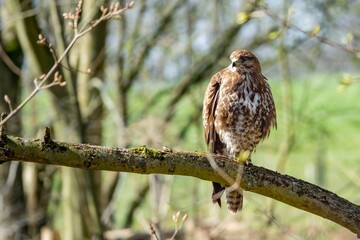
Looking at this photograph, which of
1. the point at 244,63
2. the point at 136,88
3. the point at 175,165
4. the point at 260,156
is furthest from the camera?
the point at 260,156

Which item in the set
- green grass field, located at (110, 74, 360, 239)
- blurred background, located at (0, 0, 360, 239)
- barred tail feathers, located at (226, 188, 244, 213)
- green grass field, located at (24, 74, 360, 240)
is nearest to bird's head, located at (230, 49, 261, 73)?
barred tail feathers, located at (226, 188, 244, 213)

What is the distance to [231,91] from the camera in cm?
510

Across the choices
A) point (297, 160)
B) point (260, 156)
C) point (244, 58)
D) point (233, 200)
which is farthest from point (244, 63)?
point (297, 160)

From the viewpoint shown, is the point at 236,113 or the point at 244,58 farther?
the point at 244,58

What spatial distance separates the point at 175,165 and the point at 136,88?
20.0 ft

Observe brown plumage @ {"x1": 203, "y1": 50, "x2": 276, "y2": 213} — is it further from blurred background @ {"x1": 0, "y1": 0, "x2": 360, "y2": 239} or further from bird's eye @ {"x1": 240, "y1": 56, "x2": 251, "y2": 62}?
blurred background @ {"x1": 0, "y1": 0, "x2": 360, "y2": 239}

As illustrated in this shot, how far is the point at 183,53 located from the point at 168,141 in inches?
75.7

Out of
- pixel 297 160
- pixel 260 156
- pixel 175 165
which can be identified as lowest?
pixel 175 165

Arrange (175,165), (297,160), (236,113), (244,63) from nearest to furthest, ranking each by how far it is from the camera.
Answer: (175,165) → (236,113) → (244,63) → (297,160)

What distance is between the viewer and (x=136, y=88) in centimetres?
962

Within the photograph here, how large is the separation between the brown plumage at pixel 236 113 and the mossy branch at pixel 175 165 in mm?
1151

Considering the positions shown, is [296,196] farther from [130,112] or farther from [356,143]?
[356,143]

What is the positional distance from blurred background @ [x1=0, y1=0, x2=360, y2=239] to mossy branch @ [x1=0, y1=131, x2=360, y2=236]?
11.0ft

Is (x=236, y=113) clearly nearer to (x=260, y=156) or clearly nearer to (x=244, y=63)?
(x=244, y=63)
